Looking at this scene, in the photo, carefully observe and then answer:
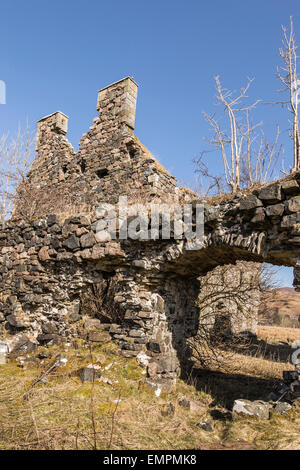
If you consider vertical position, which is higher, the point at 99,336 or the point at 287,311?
the point at 99,336

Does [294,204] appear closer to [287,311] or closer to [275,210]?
[275,210]

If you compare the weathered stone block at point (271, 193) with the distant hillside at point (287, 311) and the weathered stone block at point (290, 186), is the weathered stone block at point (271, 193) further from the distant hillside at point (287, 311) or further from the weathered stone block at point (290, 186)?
the distant hillside at point (287, 311)

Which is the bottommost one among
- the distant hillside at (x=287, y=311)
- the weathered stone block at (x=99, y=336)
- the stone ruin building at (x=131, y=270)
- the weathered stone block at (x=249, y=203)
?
the distant hillside at (x=287, y=311)

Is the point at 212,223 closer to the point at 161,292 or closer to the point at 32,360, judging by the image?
the point at 161,292

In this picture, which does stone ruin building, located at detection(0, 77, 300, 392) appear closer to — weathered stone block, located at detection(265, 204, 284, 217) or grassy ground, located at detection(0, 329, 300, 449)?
weathered stone block, located at detection(265, 204, 284, 217)

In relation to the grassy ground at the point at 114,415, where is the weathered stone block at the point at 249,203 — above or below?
above

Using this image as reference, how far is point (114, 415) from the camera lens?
11.4 ft

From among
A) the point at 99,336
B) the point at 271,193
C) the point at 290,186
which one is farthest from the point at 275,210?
the point at 99,336

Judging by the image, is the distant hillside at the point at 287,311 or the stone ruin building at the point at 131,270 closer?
the stone ruin building at the point at 131,270

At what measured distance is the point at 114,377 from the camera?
14.2 feet

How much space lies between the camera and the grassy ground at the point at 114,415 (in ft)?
9.72

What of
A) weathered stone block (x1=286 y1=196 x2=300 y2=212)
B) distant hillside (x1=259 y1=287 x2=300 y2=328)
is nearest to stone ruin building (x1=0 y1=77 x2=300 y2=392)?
weathered stone block (x1=286 y1=196 x2=300 y2=212)

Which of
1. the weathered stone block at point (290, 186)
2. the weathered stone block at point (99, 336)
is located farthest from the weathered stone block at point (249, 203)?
the weathered stone block at point (99, 336)
